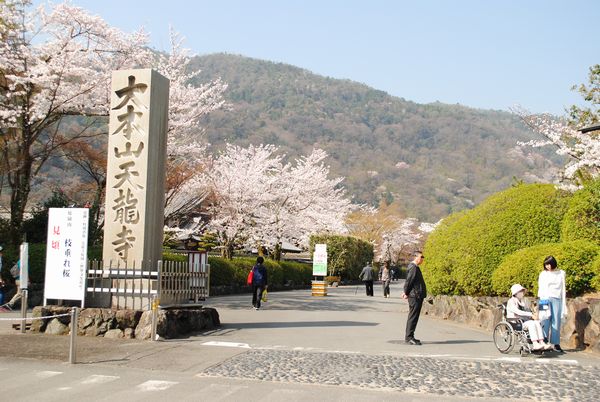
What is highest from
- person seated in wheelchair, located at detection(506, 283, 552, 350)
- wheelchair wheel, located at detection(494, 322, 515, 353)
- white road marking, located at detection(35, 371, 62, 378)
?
person seated in wheelchair, located at detection(506, 283, 552, 350)

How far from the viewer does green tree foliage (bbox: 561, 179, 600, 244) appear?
12260 mm

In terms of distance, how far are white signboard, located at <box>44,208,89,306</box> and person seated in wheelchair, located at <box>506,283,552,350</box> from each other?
7.23 m

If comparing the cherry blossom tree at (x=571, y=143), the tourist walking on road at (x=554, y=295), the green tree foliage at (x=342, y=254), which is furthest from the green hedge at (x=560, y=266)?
the green tree foliage at (x=342, y=254)

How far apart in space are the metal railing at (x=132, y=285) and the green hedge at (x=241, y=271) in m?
15.5

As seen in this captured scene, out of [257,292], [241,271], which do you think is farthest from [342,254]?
[257,292]

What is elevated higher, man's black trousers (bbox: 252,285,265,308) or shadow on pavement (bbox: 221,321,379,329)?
man's black trousers (bbox: 252,285,265,308)

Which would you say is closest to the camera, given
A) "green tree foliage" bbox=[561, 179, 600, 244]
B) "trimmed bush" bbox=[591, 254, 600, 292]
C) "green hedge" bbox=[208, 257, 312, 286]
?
"trimmed bush" bbox=[591, 254, 600, 292]

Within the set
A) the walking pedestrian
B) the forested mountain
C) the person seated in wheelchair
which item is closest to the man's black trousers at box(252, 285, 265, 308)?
the walking pedestrian

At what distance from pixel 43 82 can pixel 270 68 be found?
15868cm

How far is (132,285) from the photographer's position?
11.4m

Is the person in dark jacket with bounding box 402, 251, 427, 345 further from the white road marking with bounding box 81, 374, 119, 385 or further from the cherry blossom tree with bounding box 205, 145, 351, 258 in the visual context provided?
the cherry blossom tree with bounding box 205, 145, 351, 258

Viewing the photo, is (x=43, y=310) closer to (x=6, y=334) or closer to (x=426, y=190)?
(x=6, y=334)

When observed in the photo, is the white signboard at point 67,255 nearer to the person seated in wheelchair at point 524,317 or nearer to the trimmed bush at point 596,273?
the person seated in wheelchair at point 524,317

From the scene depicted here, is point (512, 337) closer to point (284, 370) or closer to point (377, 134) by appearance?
point (284, 370)
